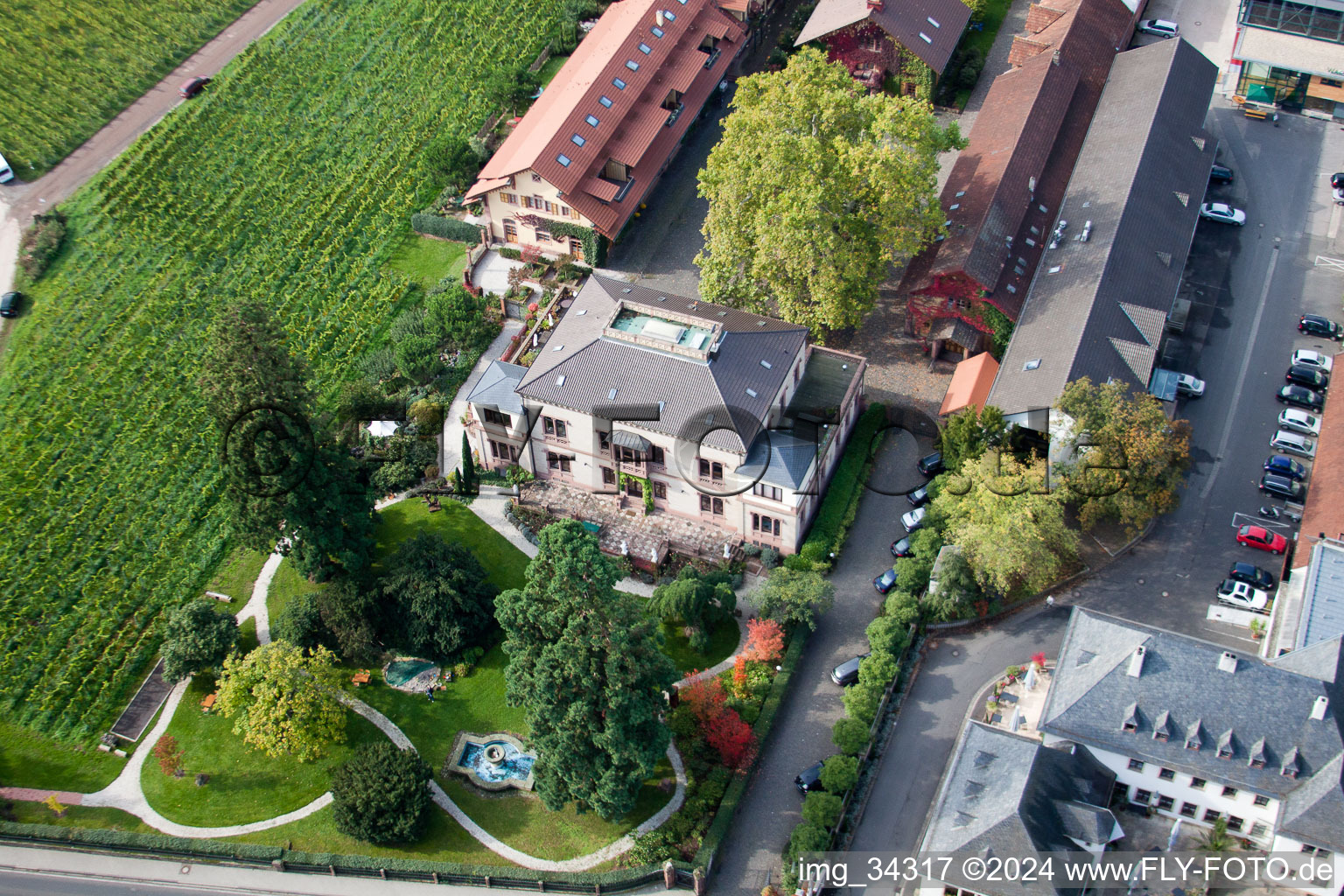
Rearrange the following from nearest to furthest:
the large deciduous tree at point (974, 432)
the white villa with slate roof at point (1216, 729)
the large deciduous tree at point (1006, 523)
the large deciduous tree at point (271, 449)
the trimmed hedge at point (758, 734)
A: the white villa with slate roof at point (1216, 729) < the trimmed hedge at point (758, 734) < the large deciduous tree at point (271, 449) < the large deciduous tree at point (1006, 523) < the large deciduous tree at point (974, 432)

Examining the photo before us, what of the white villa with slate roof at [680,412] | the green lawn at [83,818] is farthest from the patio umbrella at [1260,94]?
the green lawn at [83,818]

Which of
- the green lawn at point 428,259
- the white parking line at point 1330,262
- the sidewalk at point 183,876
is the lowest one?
the sidewalk at point 183,876

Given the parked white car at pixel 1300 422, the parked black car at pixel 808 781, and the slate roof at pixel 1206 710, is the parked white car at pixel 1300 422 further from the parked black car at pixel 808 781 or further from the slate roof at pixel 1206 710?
the parked black car at pixel 808 781

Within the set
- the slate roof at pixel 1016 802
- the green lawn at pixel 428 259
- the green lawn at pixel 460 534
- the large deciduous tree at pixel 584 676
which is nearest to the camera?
the slate roof at pixel 1016 802

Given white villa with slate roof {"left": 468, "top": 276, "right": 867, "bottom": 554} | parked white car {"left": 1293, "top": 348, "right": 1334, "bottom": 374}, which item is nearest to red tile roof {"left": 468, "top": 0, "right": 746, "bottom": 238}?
white villa with slate roof {"left": 468, "top": 276, "right": 867, "bottom": 554}

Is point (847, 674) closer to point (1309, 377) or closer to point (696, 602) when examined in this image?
point (696, 602)

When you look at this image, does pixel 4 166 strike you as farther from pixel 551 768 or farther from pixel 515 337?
pixel 551 768
